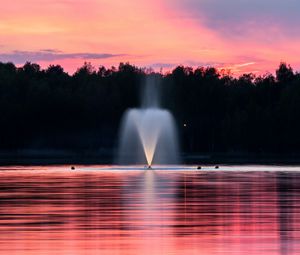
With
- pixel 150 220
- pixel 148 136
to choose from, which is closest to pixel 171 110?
pixel 148 136

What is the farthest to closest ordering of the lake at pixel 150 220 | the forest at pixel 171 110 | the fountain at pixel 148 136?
the forest at pixel 171 110, the fountain at pixel 148 136, the lake at pixel 150 220

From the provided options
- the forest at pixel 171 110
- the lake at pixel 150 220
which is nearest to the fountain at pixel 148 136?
the forest at pixel 171 110

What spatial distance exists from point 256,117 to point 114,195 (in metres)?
129

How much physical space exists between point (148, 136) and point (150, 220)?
7984 cm

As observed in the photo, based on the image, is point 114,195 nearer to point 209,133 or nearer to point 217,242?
point 217,242

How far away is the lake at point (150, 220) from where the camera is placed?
2750 cm

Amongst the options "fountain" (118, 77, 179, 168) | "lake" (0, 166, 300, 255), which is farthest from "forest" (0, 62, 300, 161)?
"lake" (0, 166, 300, 255)

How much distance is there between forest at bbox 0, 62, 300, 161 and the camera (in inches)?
6914

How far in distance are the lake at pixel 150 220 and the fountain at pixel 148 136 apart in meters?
56.6

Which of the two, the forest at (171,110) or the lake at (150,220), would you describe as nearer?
the lake at (150,220)

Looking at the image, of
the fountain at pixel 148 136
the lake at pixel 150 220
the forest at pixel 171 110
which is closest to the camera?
the lake at pixel 150 220

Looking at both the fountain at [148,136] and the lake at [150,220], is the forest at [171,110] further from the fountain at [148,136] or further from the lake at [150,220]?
the lake at [150,220]

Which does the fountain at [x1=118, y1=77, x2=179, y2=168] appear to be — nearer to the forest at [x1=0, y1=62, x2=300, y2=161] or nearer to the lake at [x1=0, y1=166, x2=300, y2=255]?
the forest at [x1=0, y1=62, x2=300, y2=161]

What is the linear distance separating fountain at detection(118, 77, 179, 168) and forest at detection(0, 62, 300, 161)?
3227 millimetres
